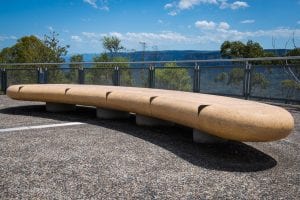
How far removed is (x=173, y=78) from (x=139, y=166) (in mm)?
7621

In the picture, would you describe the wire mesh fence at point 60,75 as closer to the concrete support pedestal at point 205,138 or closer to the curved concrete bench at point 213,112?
the curved concrete bench at point 213,112

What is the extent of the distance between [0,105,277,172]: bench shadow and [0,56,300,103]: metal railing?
12.2 feet

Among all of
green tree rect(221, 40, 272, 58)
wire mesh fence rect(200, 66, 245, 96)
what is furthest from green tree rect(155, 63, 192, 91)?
green tree rect(221, 40, 272, 58)

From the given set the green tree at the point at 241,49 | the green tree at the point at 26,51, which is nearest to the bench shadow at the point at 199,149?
the green tree at the point at 26,51

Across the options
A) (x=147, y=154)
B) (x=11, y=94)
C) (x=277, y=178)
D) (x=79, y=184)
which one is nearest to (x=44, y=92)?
(x=11, y=94)

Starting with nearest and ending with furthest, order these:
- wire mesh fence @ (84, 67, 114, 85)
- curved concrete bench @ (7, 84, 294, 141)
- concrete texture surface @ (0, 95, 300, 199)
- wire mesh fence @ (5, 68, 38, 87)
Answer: concrete texture surface @ (0, 95, 300, 199) → curved concrete bench @ (7, 84, 294, 141) → wire mesh fence @ (84, 67, 114, 85) → wire mesh fence @ (5, 68, 38, 87)

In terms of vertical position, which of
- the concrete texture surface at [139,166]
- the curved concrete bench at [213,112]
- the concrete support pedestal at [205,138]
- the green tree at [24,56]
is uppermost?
the green tree at [24,56]

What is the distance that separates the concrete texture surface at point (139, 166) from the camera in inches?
144

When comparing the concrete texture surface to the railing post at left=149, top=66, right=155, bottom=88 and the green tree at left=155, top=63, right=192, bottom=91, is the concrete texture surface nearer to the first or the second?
the green tree at left=155, top=63, right=192, bottom=91

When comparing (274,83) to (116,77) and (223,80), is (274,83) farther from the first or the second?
(116,77)

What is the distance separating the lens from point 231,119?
14.5ft

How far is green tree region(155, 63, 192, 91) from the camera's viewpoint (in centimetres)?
1162

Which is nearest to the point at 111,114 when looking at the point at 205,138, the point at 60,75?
the point at 205,138

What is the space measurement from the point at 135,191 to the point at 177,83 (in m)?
8.24
